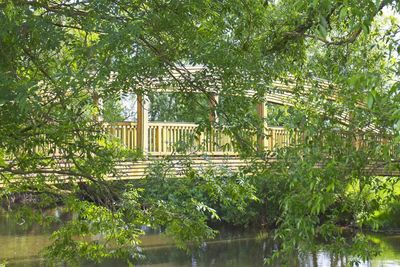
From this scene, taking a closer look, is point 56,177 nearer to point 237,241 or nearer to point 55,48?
point 55,48

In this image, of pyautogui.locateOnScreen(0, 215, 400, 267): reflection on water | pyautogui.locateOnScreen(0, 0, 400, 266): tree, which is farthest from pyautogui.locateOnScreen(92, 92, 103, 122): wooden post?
pyautogui.locateOnScreen(0, 215, 400, 267): reflection on water

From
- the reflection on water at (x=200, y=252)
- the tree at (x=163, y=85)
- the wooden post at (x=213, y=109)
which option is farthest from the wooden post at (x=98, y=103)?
the reflection on water at (x=200, y=252)

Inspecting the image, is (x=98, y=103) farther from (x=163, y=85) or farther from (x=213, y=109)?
(x=213, y=109)

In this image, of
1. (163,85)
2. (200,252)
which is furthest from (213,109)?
(200,252)

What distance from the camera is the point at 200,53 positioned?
382 cm

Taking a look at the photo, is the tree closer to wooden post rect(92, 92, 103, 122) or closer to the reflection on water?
wooden post rect(92, 92, 103, 122)

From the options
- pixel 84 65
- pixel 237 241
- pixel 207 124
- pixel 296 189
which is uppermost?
pixel 84 65

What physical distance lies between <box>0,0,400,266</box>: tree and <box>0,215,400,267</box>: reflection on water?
4884 mm

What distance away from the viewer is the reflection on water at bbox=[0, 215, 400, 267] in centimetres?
1011

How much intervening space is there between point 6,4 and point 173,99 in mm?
1539

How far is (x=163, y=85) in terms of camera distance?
166 inches

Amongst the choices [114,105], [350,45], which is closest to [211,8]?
[114,105]

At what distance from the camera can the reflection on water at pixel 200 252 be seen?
1011 cm

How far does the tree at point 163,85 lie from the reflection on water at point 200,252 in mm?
4884
